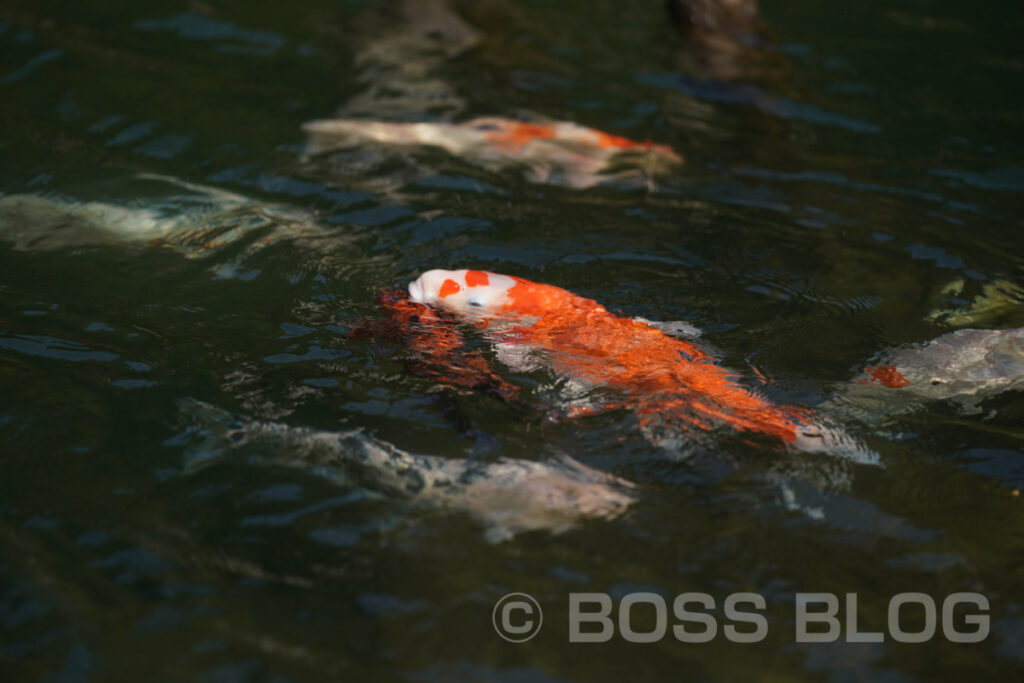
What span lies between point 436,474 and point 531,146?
176 inches

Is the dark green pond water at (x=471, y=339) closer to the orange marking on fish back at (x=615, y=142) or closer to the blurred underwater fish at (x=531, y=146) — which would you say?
the blurred underwater fish at (x=531, y=146)

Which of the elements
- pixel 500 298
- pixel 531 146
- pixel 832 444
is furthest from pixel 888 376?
pixel 531 146

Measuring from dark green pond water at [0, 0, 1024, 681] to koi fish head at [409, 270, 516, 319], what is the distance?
206 mm

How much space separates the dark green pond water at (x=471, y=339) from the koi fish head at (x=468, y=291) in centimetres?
21

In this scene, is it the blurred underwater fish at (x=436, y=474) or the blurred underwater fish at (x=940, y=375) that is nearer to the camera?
the blurred underwater fish at (x=436, y=474)

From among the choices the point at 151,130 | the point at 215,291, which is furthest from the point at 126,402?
the point at 151,130

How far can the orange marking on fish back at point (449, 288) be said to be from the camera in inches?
198

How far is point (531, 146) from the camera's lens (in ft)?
26.0

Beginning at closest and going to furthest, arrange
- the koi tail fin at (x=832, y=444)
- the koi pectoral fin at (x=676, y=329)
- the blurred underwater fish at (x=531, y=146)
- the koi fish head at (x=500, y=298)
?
the koi tail fin at (x=832, y=444) < the koi fish head at (x=500, y=298) < the koi pectoral fin at (x=676, y=329) < the blurred underwater fish at (x=531, y=146)

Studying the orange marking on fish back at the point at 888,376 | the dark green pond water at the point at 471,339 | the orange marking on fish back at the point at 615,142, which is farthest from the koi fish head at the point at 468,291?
the orange marking on fish back at the point at 615,142

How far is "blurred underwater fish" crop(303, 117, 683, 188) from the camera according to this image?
770cm

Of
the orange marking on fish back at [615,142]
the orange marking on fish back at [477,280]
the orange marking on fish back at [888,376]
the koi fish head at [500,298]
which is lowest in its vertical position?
the orange marking on fish back at [888,376]

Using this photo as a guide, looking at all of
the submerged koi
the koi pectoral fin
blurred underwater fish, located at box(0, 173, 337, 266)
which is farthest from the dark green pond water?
the koi pectoral fin

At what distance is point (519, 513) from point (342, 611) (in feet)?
3.11
